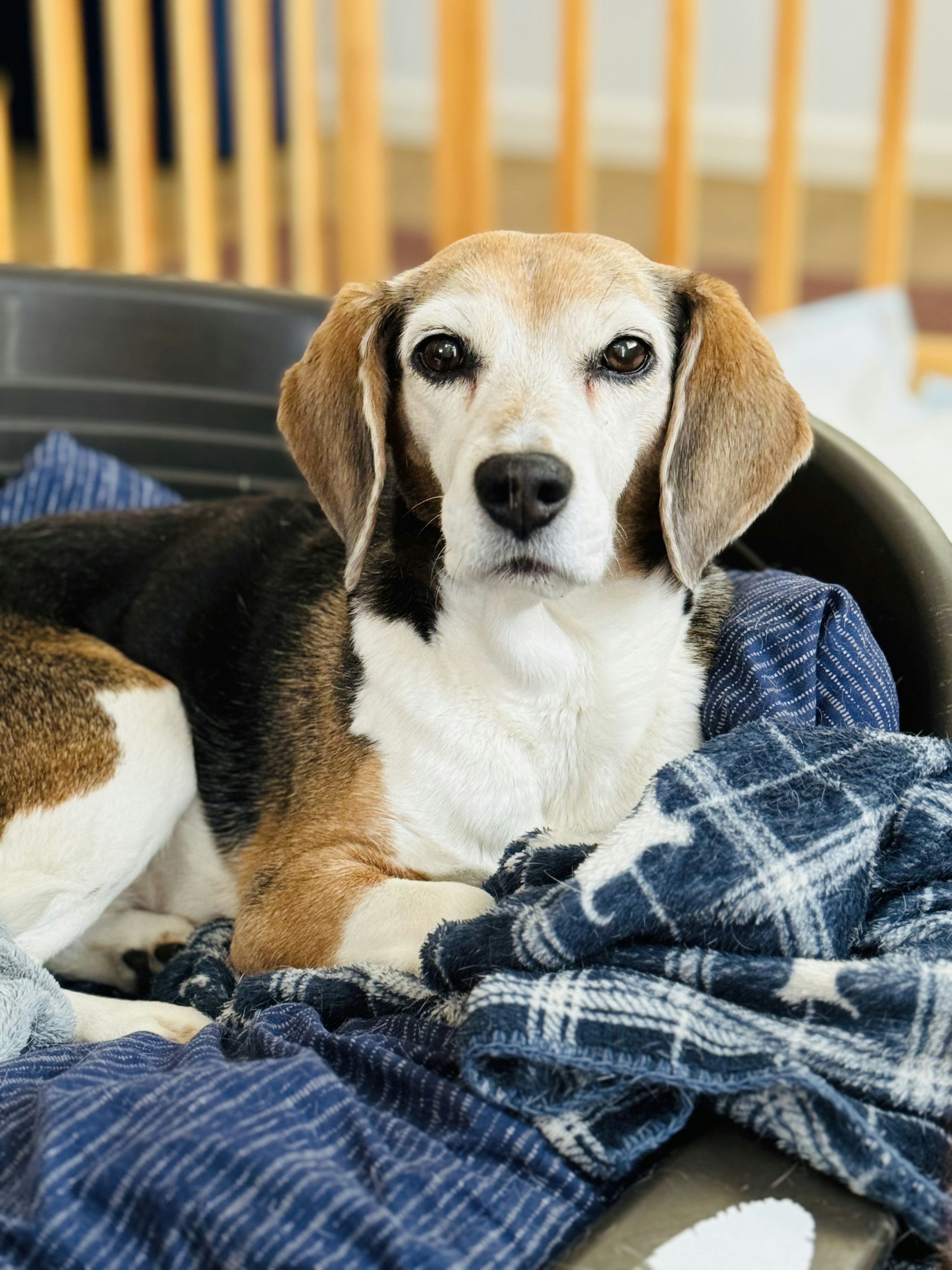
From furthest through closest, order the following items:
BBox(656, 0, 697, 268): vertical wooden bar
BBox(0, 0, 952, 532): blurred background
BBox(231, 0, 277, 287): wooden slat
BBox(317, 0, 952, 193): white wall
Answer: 1. BBox(317, 0, 952, 193): white wall
2. BBox(231, 0, 277, 287): wooden slat
3. BBox(0, 0, 952, 532): blurred background
4. BBox(656, 0, 697, 268): vertical wooden bar

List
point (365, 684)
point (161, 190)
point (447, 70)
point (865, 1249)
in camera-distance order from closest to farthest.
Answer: point (865, 1249) < point (365, 684) < point (447, 70) < point (161, 190)

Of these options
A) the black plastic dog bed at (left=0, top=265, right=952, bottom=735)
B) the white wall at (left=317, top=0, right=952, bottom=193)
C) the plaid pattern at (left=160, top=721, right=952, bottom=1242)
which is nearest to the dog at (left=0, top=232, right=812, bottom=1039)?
the plaid pattern at (left=160, top=721, right=952, bottom=1242)

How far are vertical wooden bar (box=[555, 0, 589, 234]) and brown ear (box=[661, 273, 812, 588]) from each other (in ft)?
5.49

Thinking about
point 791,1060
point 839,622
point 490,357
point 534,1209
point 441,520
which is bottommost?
point 534,1209

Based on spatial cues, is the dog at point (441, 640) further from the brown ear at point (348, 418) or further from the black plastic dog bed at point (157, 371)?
the black plastic dog bed at point (157, 371)

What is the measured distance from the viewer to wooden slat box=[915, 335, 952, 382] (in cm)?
356

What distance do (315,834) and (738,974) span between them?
62 cm

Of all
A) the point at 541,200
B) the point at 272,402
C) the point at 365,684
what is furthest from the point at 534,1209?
the point at 541,200

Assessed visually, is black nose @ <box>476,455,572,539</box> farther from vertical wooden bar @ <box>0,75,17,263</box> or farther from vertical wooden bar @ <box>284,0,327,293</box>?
vertical wooden bar @ <box>284,0,327,293</box>

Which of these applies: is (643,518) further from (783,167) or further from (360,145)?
(360,145)

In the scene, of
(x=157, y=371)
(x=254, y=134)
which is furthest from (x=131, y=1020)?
(x=254, y=134)

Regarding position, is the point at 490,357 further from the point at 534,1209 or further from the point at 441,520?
the point at 534,1209

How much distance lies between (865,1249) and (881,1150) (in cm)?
8

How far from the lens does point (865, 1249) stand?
116 cm
